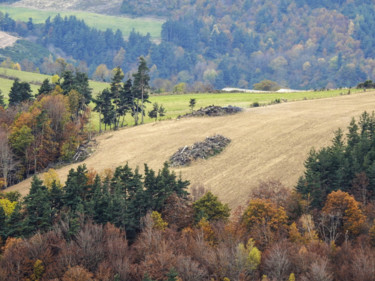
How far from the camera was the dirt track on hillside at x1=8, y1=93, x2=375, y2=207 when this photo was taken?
8812cm

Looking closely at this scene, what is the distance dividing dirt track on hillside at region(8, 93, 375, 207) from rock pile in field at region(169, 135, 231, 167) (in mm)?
1309

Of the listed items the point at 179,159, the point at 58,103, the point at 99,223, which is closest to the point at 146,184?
the point at 99,223

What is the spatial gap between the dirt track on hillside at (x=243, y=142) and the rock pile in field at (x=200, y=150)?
1.31m

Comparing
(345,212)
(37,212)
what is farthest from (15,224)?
(345,212)

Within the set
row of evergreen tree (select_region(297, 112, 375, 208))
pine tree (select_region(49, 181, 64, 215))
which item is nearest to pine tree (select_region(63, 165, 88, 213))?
pine tree (select_region(49, 181, 64, 215))

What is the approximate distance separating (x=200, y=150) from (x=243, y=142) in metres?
8.12

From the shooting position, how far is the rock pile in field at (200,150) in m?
95.4

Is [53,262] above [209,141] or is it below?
below

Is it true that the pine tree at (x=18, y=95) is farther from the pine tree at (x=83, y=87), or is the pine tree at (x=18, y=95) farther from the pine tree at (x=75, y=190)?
the pine tree at (x=75, y=190)

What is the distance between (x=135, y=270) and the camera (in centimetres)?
6638

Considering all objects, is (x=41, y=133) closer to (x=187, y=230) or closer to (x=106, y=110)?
(x=106, y=110)

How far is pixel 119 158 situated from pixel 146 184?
21.0 meters

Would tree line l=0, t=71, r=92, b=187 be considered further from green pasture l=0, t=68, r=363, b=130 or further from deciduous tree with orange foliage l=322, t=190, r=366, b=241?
deciduous tree with orange foliage l=322, t=190, r=366, b=241

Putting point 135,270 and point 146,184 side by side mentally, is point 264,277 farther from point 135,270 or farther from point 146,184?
point 146,184
